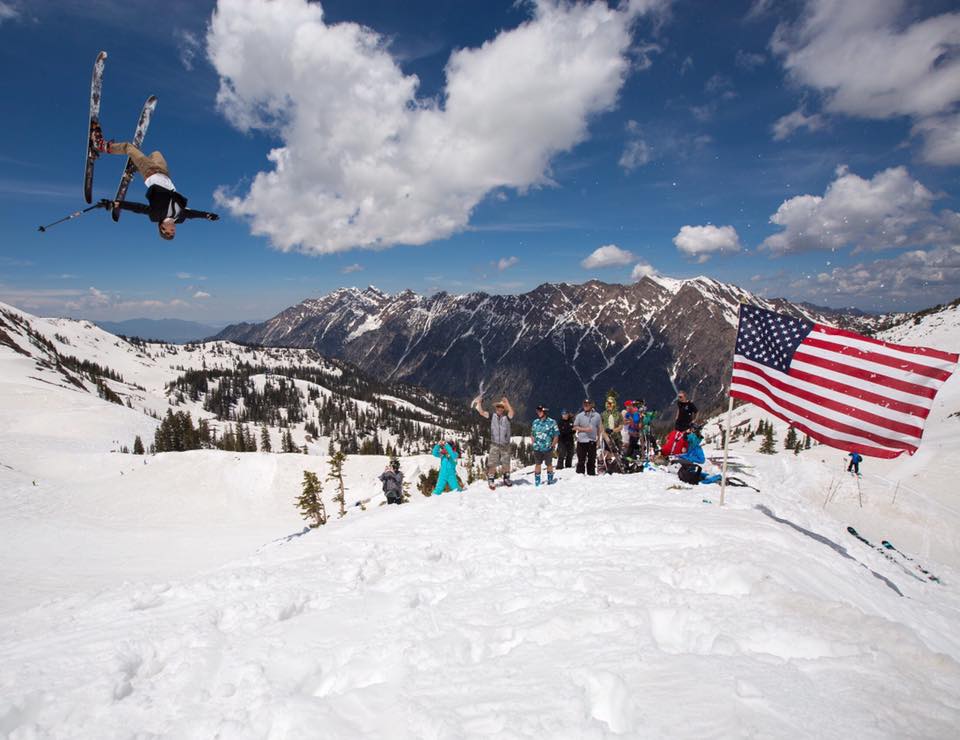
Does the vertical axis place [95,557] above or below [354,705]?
below

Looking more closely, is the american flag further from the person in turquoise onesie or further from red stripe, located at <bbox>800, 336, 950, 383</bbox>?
the person in turquoise onesie

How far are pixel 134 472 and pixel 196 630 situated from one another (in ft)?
161

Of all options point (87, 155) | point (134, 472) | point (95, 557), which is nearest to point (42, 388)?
point (134, 472)

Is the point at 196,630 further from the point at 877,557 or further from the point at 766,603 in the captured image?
the point at 877,557

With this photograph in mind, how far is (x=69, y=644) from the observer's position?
5121 mm

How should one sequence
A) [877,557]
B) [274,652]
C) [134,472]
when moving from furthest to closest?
[134,472], [877,557], [274,652]

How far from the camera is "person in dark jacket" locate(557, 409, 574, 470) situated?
713 inches

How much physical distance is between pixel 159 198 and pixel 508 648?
717cm

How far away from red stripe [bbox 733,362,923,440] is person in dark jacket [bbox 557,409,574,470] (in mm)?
8575

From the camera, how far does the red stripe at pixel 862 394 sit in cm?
845

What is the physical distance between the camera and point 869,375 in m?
8.79

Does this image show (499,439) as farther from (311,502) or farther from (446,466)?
(311,502)

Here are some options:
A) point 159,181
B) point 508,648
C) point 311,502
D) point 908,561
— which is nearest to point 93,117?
point 159,181

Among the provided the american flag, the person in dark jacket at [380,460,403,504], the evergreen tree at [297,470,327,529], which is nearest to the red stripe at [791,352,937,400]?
the american flag
